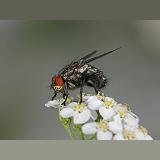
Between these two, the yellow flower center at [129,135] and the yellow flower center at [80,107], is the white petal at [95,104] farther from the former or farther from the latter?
the yellow flower center at [129,135]

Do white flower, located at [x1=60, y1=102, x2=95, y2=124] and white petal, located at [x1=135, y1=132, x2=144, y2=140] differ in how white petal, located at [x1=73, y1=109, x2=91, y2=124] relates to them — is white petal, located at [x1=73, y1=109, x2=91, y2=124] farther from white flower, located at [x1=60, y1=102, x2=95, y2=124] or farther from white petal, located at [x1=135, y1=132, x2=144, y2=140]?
white petal, located at [x1=135, y1=132, x2=144, y2=140]

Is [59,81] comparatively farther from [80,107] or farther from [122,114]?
[122,114]

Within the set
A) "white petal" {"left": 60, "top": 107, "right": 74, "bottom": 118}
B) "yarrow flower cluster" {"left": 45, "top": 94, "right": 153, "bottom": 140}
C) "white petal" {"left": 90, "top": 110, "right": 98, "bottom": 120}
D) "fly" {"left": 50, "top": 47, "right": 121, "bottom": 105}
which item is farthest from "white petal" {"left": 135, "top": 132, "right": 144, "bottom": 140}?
"fly" {"left": 50, "top": 47, "right": 121, "bottom": 105}

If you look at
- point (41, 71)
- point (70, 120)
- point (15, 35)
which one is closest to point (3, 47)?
point (15, 35)

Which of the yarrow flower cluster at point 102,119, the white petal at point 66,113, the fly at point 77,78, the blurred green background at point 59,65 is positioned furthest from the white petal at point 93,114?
the blurred green background at point 59,65

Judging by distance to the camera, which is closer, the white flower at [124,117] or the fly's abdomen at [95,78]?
the white flower at [124,117]

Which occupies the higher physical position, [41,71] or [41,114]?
[41,71]

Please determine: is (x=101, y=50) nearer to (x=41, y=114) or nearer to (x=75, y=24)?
(x=75, y=24)
